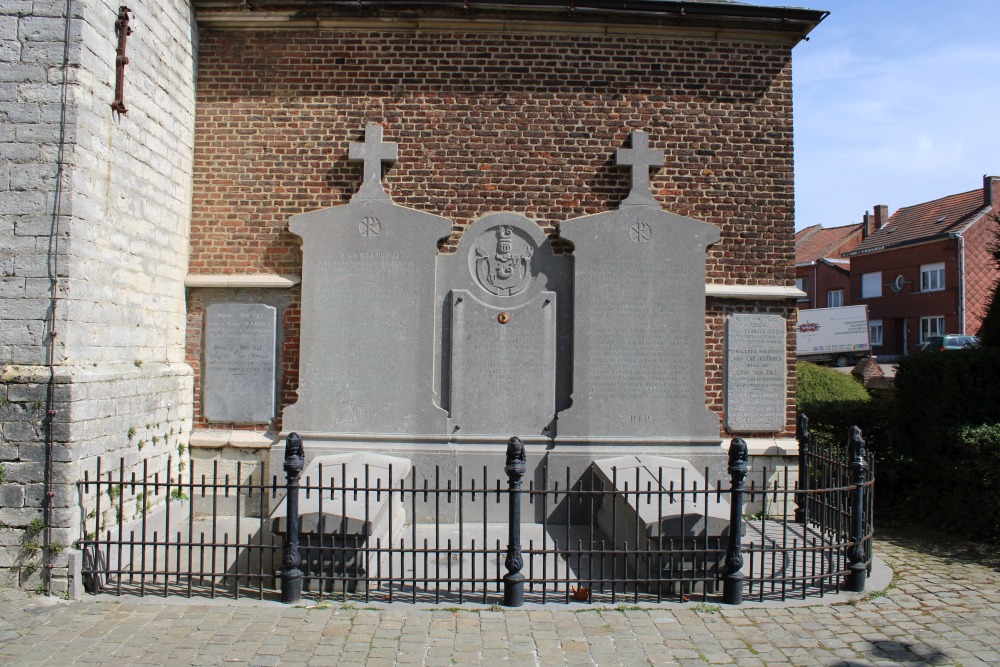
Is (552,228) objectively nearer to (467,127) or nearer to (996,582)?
(467,127)

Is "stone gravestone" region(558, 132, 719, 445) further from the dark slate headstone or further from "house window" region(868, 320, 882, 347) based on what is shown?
"house window" region(868, 320, 882, 347)

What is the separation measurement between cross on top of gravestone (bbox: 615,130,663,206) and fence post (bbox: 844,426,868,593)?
3.32 meters

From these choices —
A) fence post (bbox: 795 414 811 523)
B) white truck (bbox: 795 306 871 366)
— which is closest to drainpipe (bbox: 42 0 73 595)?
fence post (bbox: 795 414 811 523)

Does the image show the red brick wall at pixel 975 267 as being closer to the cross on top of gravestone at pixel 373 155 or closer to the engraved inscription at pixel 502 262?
the engraved inscription at pixel 502 262

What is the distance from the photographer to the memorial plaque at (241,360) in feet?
26.3

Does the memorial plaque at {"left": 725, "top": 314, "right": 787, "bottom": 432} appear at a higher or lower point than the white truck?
lower

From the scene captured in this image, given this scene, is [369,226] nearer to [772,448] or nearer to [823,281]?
[772,448]

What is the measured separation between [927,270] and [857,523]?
31.1 metres

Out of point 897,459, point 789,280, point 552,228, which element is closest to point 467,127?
point 552,228

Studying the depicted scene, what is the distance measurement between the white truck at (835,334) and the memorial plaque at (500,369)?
92.4 feet

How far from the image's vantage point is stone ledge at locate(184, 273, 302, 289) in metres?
7.98

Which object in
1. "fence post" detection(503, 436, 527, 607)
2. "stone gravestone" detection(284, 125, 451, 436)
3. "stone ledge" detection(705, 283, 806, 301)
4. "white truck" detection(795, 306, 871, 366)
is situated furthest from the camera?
"white truck" detection(795, 306, 871, 366)

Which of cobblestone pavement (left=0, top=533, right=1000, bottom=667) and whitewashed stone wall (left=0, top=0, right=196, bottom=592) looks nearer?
cobblestone pavement (left=0, top=533, right=1000, bottom=667)

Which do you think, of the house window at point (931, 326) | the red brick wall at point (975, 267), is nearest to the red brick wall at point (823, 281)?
the house window at point (931, 326)
